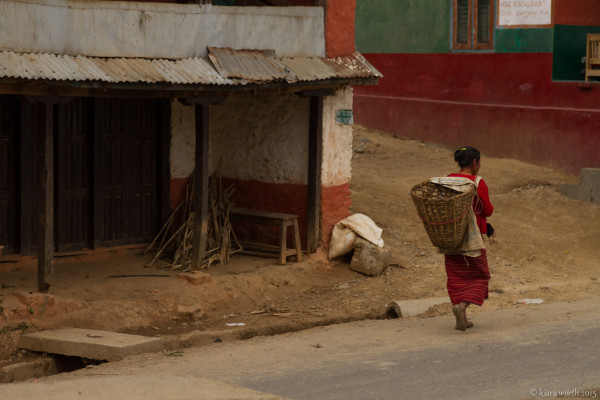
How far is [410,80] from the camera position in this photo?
2042 cm

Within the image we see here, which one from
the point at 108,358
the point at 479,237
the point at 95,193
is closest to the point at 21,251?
the point at 95,193

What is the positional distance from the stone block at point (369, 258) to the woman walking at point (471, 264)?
132 inches

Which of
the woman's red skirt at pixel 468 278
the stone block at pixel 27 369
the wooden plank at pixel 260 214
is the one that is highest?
the wooden plank at pixel 260 214

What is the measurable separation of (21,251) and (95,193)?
3.97 ft

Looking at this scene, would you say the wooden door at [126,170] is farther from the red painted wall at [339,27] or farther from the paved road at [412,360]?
the paved road at [412,360]

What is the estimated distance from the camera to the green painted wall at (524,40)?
1725cm

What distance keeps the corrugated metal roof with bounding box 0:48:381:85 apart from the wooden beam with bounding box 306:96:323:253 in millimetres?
636

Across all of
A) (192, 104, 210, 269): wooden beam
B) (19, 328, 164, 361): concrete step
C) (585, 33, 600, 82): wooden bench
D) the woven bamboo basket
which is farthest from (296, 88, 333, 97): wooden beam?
(585, 33, 600, 82): wooden bench

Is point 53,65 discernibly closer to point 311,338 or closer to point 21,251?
point 21,251

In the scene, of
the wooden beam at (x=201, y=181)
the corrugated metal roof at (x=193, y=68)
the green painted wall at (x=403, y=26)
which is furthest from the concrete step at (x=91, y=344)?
the green painted wall at (x=403, y=26)

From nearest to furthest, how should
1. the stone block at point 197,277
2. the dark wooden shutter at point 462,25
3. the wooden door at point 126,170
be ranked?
1. the stone block at point 197,277
2. the wooden door at point 126,170
3. the dark wooden shutter at point 462,25

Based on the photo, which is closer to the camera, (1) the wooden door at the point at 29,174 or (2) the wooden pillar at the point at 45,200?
(2) the wooden pillar at the point at 45,200

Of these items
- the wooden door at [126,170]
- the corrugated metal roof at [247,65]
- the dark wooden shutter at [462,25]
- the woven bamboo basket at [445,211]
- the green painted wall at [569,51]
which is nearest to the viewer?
the woven bamboo basket at [445,211]

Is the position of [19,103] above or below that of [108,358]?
above
